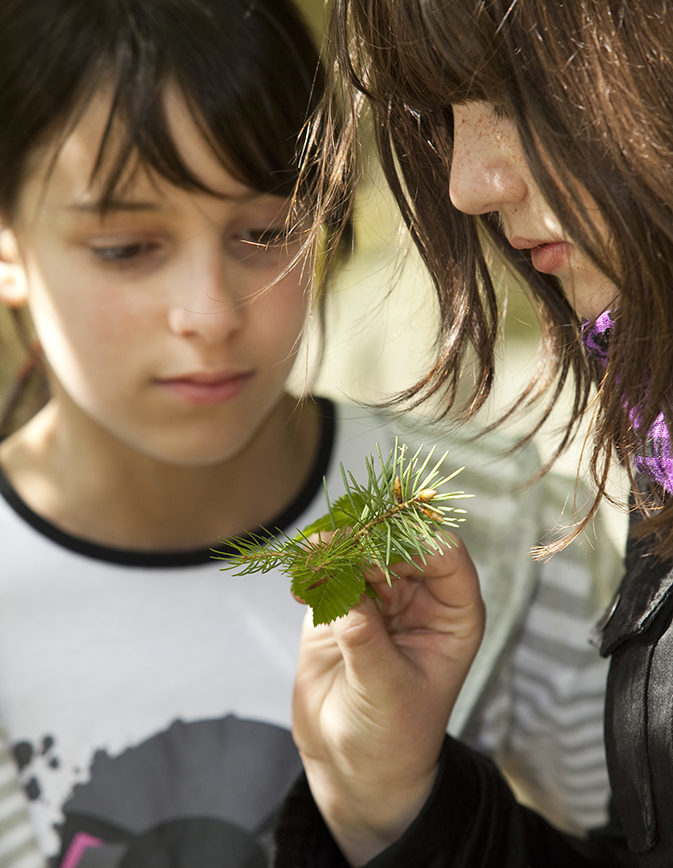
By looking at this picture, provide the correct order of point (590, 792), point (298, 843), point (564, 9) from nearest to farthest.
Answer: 1. point (564, 9)
2. point (298, 843)
3. point (590, 792)

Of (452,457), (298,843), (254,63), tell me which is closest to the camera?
(298,843)

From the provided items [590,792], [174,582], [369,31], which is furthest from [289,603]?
[369,31]

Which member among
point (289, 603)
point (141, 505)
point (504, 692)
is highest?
point (141, 505)

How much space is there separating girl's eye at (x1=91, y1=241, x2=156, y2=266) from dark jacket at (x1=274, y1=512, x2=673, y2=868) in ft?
1.83

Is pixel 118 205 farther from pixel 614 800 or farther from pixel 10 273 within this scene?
pixel 614 800

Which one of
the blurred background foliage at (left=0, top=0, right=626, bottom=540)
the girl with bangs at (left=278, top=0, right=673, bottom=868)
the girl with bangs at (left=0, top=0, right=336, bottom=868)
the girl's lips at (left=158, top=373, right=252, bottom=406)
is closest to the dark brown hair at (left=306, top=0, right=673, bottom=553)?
the girl with bangs at (left=278, top=0, right=673, bottom=868)

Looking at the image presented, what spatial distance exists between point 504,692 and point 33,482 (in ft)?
2.17

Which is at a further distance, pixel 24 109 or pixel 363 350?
pixel 363 350

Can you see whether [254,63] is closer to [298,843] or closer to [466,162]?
[466,162]

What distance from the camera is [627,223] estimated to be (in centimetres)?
62

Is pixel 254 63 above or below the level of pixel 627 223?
above

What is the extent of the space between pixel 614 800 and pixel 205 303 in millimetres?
609

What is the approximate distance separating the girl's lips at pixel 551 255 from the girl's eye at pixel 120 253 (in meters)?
0.50

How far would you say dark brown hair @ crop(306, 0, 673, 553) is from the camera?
0.60 m
